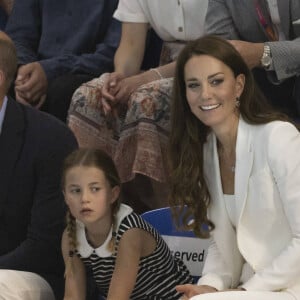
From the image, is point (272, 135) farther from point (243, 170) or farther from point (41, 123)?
point (41, 123)

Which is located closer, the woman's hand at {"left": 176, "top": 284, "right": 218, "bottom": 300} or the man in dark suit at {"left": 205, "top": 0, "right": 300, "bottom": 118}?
the woman's hand at {"left": 176, "top": 284, "right": 218, "bottom": 300}

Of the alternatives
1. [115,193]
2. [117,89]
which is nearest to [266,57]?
[117,89]

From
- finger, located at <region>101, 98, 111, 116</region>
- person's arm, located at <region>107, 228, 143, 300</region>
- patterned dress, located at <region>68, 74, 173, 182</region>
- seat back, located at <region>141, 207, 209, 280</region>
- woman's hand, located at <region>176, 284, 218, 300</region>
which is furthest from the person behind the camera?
finger, located at <region>101, 98, 111, 116</region>

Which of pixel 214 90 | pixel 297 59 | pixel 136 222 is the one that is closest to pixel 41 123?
pixel 136 222

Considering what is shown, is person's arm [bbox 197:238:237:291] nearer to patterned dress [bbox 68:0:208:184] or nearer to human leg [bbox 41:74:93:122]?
patterned dress [bbox 68:0:208:184]

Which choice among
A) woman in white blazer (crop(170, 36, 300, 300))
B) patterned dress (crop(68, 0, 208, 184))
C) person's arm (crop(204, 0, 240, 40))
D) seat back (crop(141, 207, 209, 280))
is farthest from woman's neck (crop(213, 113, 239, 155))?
person's arm (crop(204, 0, 240, 40))

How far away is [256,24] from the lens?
9.90 feet

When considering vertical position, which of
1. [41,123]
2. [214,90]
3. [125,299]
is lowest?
[125,299]

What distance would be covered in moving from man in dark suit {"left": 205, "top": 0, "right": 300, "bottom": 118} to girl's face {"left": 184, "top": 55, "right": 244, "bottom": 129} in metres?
0.50

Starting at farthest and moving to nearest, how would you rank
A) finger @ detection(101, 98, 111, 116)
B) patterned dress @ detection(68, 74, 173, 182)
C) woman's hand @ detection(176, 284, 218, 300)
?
finger @ detection(101, 98, 111, 116) < patterned dress @ detection(68, 74, 173, 182) < woman's hand @ detection(176, 284, 218, 300)

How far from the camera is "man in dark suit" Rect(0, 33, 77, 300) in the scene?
2.73 meters

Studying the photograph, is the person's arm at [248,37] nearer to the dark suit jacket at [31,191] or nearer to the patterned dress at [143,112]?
the patterned dress at [143,112]

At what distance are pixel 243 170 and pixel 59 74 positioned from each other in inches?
53.9

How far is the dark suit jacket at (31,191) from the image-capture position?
2.73 meters
